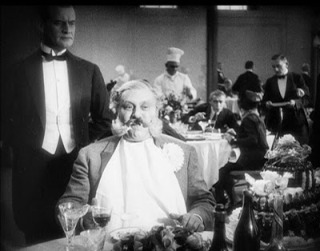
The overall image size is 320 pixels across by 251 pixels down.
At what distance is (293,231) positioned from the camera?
1.43 meters

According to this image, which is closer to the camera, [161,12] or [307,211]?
[307,211]

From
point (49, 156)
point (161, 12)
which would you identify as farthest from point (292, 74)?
point (49, 156)

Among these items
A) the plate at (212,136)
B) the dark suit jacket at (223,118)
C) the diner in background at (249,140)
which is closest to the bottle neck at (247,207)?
the diner in background at (249,140)

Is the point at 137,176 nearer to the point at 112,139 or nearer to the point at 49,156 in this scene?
the point at 112,139

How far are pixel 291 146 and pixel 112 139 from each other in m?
0.82

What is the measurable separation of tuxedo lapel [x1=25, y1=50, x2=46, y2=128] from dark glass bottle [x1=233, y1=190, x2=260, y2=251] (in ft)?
3.69

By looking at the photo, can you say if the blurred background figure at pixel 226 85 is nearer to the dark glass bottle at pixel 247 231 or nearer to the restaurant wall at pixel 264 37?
the restaurant wall at pixel 264 37

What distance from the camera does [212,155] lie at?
3.42m

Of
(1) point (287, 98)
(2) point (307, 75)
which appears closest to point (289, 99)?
(1) point (287, 98)

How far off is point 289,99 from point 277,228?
1246 millimetres

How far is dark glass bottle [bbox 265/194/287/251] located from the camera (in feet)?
4.09

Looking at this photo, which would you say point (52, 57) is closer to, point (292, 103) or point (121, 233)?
point (121, 233)

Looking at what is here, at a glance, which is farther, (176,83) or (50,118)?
(176,83)

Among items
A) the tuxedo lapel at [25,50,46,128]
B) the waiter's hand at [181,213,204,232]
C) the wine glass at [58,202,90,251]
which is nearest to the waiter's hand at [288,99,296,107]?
the waiter's hand at [181,213,204,232]
